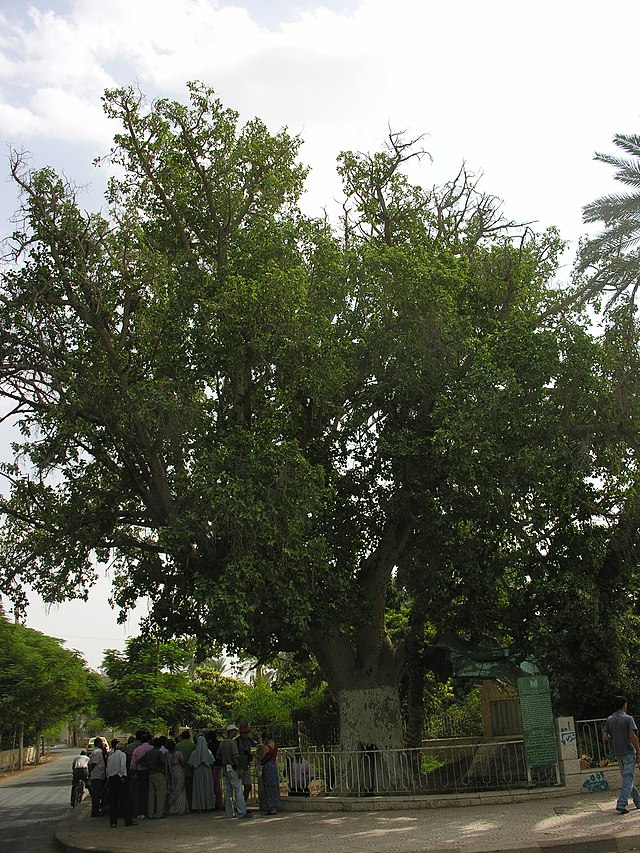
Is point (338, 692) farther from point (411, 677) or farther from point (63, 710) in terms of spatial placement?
point (63, 710)

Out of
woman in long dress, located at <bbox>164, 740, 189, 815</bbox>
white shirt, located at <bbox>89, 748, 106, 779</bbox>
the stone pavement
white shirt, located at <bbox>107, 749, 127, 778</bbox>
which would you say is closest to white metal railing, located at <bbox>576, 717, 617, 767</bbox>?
the stone pavement

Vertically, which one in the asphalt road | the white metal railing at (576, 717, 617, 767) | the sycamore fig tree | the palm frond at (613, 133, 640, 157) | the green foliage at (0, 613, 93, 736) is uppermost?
the palm frond at (613, 133, 640, 157)

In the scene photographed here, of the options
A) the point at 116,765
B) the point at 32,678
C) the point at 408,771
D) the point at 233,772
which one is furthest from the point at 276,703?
the point at 233,772

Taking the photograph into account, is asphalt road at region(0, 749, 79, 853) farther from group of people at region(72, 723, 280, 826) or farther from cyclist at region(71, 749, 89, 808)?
group of people at region(72, 723, 280, 826)

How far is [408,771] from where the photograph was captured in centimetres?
1393

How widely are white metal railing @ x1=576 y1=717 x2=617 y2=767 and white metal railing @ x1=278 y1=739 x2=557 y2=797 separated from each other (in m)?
1.11

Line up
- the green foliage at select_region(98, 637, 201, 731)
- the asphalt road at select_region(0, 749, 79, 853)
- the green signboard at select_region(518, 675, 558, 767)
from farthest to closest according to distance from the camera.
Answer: the green foliage at select_region(98, 637, 201, 731) → the green signboard at select_region(518, 675, 558, 767) → the asphalt road at select_region(0, 749, 79, 853)

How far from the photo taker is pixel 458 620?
17375mm

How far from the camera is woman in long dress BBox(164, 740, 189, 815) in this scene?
15000mm

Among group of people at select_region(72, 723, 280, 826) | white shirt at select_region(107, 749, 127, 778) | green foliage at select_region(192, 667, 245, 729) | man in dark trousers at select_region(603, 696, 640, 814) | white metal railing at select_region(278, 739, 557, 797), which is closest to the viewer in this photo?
man in dark trousers at select_region(603, 696, 640, 814)

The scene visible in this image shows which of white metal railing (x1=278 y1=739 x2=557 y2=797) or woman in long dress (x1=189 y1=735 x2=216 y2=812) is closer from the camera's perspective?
white metal railing (x1=278 y1=739 x2=557 y2=797)

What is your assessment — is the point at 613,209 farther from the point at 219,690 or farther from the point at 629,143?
the point at 219,690

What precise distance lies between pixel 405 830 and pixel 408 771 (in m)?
3.44

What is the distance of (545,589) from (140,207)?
462 inches
